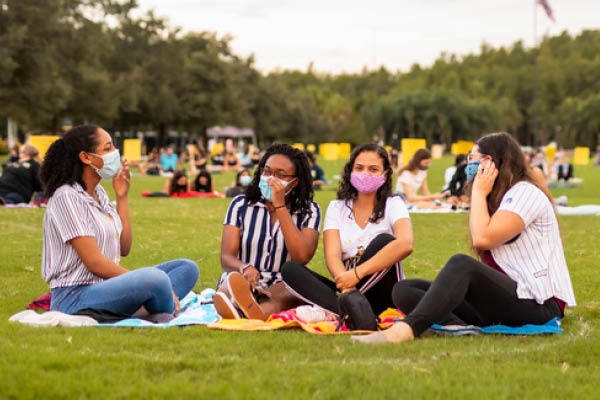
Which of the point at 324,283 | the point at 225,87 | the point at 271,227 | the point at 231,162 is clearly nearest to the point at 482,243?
the point at 324,283

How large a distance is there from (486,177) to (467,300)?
84 centimetres

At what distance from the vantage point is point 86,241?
250 inches

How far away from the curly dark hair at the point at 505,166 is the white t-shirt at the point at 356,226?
839 millimetres

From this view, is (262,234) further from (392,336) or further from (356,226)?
(392,336)

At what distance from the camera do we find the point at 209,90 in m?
77.9

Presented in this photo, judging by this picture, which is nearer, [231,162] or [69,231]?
[69,231]

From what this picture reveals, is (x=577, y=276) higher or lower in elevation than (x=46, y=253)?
lower

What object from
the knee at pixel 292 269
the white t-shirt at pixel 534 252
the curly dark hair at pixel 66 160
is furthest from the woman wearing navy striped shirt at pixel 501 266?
the curly dark hair at pixel 66 160

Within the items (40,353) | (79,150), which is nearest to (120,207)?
(79,150)

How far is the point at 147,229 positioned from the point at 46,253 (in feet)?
27.4

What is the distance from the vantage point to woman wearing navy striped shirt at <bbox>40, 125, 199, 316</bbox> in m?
6.39

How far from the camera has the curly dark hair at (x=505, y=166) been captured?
628 cm

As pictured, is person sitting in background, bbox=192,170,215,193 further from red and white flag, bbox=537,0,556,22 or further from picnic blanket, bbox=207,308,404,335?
red and white flag, bbox=537,0,556,22

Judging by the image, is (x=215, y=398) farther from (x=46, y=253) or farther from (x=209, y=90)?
(x=209, y=90)
